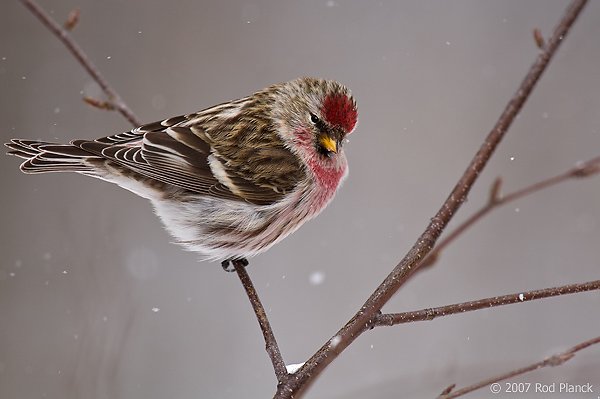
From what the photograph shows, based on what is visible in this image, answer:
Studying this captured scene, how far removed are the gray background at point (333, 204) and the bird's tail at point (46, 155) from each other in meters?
2.11

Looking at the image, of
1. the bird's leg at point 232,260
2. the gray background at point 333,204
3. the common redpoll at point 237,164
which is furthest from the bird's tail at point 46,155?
the gray background at point 333,204

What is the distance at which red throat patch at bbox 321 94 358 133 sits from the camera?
2.91 meters

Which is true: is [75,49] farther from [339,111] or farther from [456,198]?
[456,198]

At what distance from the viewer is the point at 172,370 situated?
5.26 metres

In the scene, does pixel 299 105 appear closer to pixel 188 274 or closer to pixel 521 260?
pixel 188 274

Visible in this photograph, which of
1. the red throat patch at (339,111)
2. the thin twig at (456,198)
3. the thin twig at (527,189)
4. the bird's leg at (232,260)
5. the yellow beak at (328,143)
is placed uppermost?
the red throat patch at (339,111)

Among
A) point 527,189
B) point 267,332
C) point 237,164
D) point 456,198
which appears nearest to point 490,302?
point 456,198

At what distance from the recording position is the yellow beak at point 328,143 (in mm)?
2938

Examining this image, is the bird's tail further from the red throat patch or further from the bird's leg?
the red throat patch

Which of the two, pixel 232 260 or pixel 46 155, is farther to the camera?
pixel 232 260

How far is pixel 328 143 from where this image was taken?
2963 mm

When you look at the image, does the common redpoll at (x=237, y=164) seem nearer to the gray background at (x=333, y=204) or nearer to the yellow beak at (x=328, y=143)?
Answer: the yellow beak at (x=328, y=143)

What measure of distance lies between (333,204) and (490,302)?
13.4 feet

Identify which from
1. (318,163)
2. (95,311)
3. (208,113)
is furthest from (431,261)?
(95,311)
